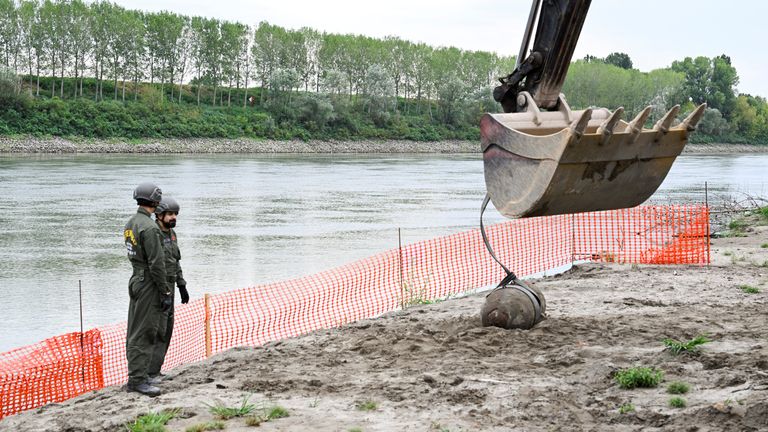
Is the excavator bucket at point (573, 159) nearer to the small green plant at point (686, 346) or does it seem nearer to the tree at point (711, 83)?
the small green plant at point (686, 346)

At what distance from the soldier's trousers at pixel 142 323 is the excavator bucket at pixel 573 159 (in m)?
A: 3.19

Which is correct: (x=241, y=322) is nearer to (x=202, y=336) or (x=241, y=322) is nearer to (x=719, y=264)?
(x=202, y=336)

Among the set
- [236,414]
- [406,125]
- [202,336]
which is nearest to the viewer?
[236,414]

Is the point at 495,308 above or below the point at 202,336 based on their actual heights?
above

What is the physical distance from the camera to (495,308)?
33.2 feet

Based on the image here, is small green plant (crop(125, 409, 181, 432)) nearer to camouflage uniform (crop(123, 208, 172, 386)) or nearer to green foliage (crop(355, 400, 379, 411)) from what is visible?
camouflage uniform (crop(123, 208, 172, 386))

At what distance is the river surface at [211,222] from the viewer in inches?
622

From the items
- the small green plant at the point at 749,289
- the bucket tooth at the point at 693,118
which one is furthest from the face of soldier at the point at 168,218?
the small green plant at the point at 749,289

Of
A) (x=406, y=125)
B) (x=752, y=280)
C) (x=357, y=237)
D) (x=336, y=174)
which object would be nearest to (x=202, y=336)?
(x=752, y=280)

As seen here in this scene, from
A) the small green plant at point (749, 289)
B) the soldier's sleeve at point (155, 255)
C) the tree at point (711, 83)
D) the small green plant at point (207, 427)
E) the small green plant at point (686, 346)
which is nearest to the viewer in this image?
the small green plant at point (207, 427)

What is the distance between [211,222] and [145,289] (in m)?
18.8

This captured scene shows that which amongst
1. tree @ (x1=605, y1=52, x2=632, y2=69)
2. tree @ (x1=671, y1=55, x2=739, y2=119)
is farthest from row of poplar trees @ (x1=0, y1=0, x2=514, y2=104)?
tree @ (x1=605, y1=52, x2=632, y2=69)

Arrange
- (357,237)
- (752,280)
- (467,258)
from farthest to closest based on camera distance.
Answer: (357,237), (467,258), (752,280)

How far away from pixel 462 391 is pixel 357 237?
15969mm
